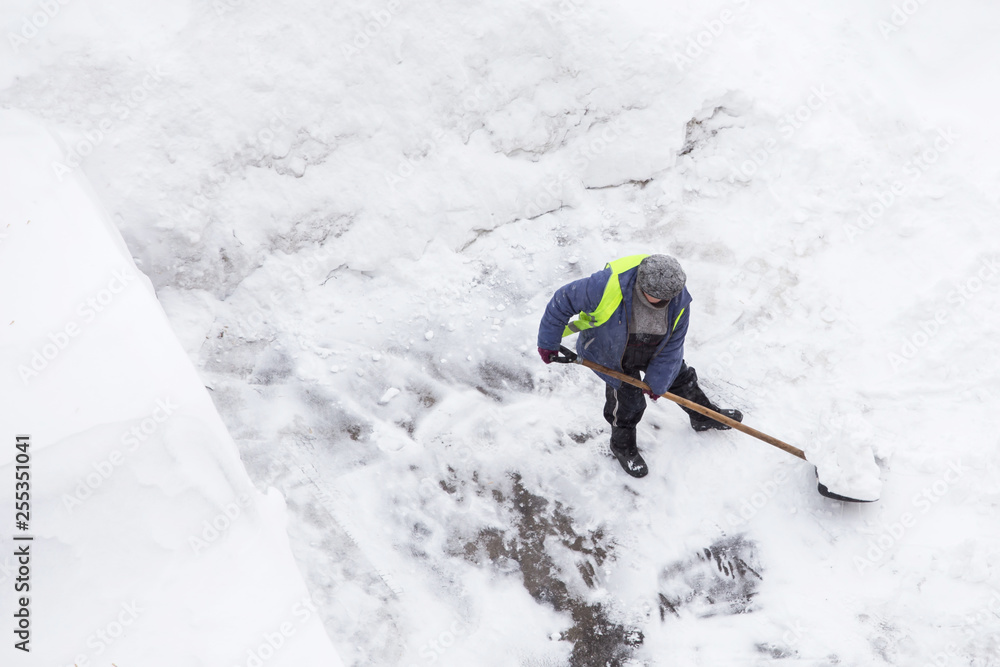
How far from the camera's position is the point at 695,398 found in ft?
13.1

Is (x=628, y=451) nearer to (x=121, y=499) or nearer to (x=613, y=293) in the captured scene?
(x=613, y=293)

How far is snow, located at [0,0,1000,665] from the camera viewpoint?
3561 millimetres

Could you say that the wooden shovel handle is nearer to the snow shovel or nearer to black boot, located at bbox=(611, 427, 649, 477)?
the snow shovel

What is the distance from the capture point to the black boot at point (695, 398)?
395 centimetres

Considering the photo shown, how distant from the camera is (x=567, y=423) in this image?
166 inches

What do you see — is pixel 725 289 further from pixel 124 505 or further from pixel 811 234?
pixel 124 505

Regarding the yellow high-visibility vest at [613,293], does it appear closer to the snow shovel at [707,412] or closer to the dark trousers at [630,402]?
the snow shovel at [707,412]

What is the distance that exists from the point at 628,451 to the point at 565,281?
1380mm

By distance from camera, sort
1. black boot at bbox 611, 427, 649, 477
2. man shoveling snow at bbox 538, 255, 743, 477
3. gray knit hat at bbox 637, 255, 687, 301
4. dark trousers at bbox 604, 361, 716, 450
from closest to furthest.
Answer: gray knit hat at bbox 637, 255, 687, 301 < man shoveling snow at bbox 538, 255, 743, 477 < dark trousers at bbox 604, 361, 716, 450 < black boot at bbox 611, 427, 649, 477

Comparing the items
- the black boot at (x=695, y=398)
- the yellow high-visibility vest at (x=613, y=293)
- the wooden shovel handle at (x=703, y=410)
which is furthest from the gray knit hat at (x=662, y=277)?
the black boot at (x=695, y=398)

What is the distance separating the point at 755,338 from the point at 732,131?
1.61m

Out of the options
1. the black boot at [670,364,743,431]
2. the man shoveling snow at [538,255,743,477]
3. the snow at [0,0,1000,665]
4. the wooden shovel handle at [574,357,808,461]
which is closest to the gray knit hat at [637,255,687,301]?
the man shoveling snow at [538,255,743,477]

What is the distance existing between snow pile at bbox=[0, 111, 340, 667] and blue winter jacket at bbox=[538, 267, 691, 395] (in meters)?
1.80

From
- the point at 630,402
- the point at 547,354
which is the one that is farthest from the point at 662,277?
the point at 630,402
